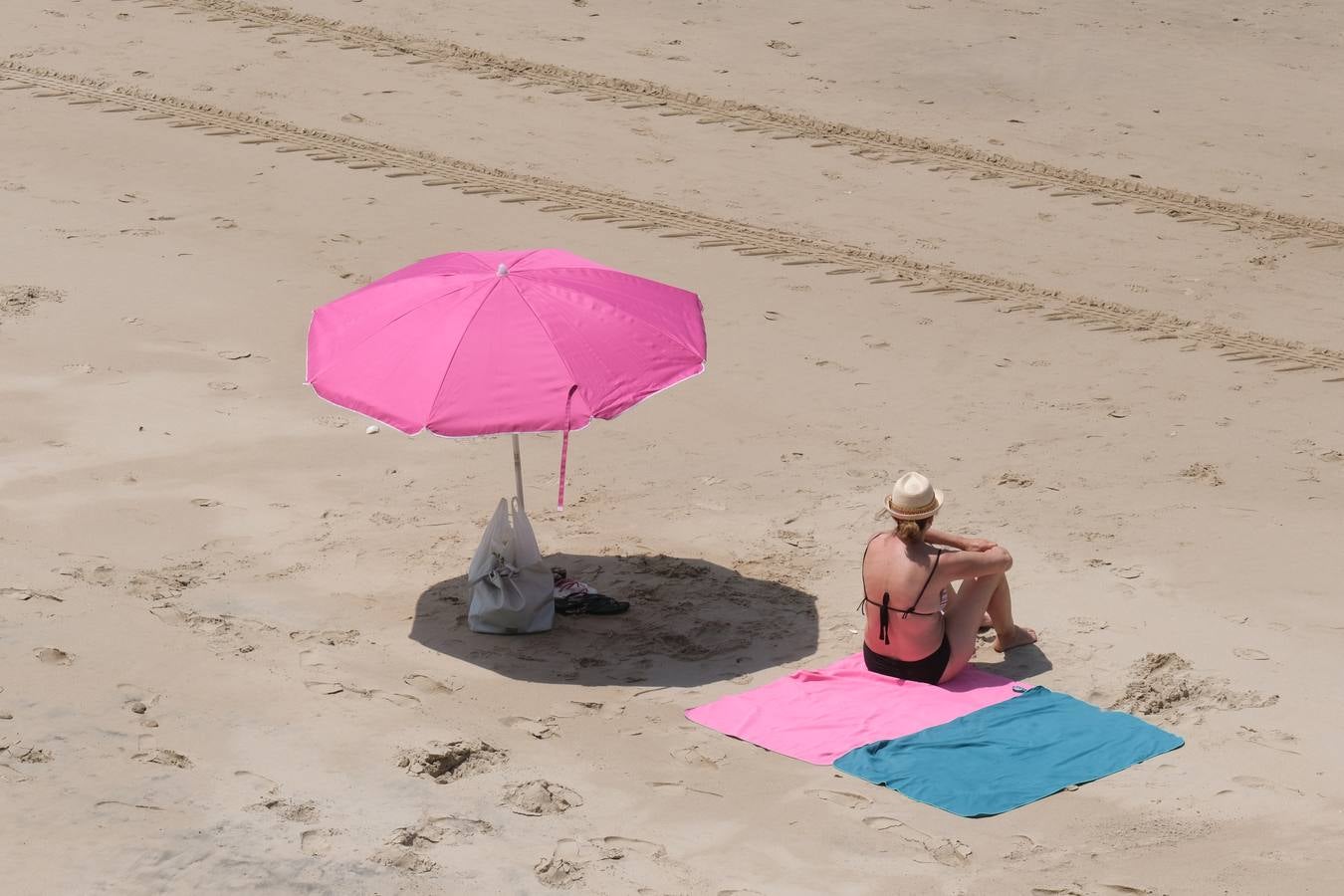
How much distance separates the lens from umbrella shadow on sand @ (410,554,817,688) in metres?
7.80

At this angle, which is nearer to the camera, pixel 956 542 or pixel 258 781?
pixel 258 781

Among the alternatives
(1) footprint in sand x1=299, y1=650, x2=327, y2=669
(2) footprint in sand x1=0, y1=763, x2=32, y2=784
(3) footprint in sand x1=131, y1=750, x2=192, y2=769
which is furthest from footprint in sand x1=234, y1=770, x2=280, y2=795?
(1) footprint in sand x1=299, y1=650, x2=327, y2=669

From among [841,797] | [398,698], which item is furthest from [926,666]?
[398,698]

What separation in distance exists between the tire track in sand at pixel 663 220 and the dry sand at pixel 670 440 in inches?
1.8

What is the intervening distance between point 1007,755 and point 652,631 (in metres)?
1.95

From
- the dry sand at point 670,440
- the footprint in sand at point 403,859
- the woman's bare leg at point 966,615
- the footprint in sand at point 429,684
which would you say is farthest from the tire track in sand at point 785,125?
the footprint in sand at point 403,859

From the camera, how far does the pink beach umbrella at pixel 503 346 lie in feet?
23.7

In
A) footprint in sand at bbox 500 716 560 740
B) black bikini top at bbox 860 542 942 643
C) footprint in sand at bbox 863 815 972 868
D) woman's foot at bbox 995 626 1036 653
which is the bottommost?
footprint in sand at bbox 500 716 560 740

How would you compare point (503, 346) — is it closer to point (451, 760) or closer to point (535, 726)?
point (535, 726)

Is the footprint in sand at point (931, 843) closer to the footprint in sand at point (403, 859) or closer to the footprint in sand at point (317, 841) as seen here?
the footprint in sand at point (403, 859)

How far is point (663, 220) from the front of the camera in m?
12.8

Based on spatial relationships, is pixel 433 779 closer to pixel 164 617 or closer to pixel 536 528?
pixel 164 617

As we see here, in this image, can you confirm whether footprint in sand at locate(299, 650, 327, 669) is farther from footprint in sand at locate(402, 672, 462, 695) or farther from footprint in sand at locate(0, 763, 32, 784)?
footprint in sand at locate(0, 763, 32, 784)

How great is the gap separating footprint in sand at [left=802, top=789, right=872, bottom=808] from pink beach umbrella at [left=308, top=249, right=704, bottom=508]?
1709mm
